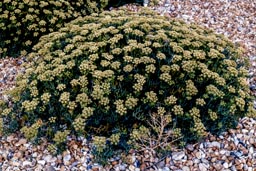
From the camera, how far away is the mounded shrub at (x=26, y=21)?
5.68 meters

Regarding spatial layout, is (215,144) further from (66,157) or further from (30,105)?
(30,105)

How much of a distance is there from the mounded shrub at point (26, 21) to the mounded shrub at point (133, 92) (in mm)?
1316

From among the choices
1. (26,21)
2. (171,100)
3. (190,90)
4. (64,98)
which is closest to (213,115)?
(190,90)

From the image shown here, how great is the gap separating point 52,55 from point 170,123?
6.45 feet

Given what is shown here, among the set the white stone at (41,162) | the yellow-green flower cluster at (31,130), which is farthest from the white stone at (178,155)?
the yellow-green flower cluster at (31,130)

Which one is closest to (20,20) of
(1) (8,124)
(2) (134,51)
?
(1) (8,124)

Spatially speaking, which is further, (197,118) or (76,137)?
(76,137)

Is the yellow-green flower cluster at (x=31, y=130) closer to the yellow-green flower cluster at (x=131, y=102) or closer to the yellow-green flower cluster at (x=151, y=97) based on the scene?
the yellow-green flower cluster at (x=131, y=102)

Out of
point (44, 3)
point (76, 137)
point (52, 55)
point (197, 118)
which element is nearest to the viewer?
point (197, 118)

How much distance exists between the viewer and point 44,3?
568cm

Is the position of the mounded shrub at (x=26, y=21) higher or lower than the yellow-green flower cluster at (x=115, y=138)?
higher

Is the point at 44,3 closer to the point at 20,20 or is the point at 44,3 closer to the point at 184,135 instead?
the point at 20,20

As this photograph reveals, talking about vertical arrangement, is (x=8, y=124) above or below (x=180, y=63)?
below

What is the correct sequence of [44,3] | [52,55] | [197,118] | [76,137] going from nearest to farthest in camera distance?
[197,118] < [76,137] < [52,55] < [44,3]
